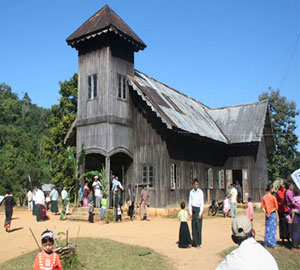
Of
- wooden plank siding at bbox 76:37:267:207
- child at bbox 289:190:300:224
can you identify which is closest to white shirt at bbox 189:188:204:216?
child at bbox 289:190:300:224

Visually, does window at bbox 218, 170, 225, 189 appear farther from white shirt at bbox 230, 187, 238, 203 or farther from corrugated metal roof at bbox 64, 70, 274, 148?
white shirt at bbox 230, 187, 238, 203

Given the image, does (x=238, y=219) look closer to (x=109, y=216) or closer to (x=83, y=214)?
(x=109, y=216)

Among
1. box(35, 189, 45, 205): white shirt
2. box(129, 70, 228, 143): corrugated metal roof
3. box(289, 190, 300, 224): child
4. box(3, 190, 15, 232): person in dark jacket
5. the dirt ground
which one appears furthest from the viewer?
box(129, 70, 228, 143): corrugated metal roof

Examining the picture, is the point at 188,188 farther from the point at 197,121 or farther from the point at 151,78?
the point at 151,78

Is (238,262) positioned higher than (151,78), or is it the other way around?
(151,78)

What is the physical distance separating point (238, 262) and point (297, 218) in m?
7.57

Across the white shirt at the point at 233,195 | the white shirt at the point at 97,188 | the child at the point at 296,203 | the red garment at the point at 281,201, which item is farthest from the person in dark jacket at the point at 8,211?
the white shirt at the point at 233,195

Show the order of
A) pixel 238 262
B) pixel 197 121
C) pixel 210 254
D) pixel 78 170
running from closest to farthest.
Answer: pixel 238 262 → pixel 210 254 → pixel 78 170 → pixel 197 121

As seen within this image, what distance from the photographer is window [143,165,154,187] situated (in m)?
17.7

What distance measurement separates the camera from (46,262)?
14.6 ft

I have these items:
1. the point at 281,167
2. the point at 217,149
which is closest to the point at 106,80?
the point at 217,149

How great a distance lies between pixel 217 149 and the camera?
77.0ft

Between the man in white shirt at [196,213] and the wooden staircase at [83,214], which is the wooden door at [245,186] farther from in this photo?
the man in white shirt at [196,213]

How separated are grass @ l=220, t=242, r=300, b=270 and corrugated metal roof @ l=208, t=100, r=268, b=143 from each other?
13.8 m
